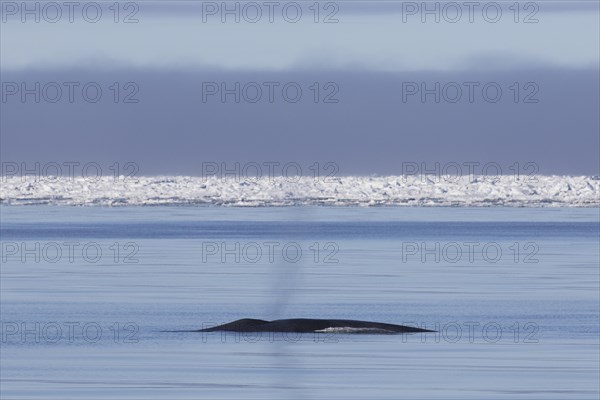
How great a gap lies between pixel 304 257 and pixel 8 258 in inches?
608

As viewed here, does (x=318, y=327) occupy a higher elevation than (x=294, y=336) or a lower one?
higher

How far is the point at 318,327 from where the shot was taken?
30438mm

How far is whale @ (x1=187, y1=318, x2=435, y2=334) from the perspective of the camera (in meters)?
30.2

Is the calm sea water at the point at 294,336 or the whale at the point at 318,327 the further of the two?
the whale at the point at 318,327

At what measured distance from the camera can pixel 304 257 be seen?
7331 cm

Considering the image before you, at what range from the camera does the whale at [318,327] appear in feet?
98.9

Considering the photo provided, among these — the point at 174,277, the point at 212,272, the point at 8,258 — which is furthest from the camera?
the point at 8,258

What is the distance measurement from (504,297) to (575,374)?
737 inches

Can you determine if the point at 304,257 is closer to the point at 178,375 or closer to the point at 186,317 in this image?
the point at 186,317

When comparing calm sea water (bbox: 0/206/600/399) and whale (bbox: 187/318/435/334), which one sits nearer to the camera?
calm sea water (bbox: 0/206/600/399)

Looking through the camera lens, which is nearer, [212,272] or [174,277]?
[174,277]

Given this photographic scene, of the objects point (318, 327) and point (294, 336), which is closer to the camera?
point (294, 336)

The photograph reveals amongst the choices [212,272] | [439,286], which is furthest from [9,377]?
[212,272]

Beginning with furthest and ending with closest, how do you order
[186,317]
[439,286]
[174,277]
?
[174,277] → [439,286] → [186,317]
